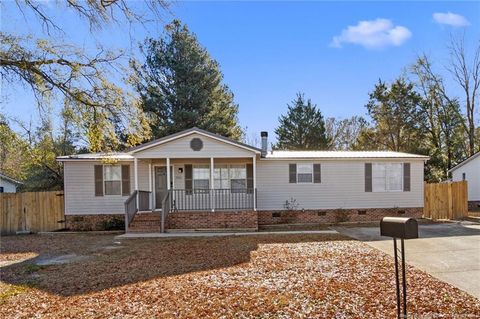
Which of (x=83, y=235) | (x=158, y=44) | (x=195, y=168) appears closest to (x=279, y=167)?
(x=195, y=168)

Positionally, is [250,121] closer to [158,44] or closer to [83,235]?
[158,44]

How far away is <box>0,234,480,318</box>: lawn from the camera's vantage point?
500 centimetres

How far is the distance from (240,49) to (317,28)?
121 inches

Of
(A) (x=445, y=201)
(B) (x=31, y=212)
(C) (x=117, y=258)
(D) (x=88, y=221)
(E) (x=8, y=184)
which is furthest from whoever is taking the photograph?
(E) (x=8, y=184)

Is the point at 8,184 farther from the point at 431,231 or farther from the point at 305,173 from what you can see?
the point at 431,231

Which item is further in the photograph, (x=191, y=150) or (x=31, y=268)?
(x=191, y=150)

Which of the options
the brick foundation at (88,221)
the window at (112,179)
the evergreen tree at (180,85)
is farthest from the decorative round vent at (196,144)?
the evergreen tree at (180,85)

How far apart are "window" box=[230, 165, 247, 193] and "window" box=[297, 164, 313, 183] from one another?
247 centimetres

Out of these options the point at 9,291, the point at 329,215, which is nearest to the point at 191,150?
the point at 329,215

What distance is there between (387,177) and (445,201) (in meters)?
3.24

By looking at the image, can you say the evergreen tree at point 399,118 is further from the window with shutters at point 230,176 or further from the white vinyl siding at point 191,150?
the white vinyl siding at point 191,150

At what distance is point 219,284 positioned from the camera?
6.29 metres

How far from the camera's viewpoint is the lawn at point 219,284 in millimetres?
5004

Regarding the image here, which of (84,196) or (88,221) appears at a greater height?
(84,196)
